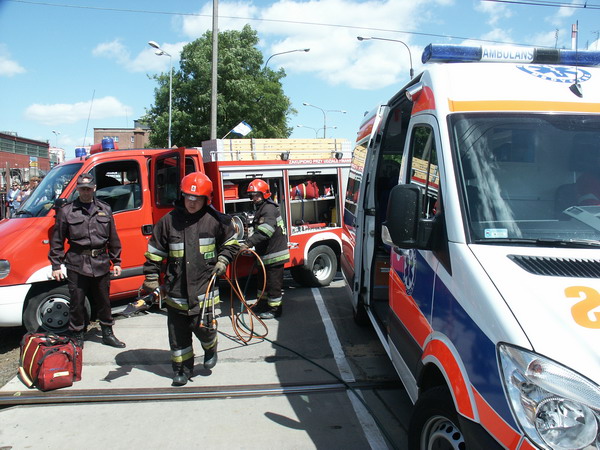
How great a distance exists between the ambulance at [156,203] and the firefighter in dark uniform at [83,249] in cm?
50

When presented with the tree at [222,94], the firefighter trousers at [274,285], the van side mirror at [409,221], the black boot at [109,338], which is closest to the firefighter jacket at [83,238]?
the black boot at [109,338]

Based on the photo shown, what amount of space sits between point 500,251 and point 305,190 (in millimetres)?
5854

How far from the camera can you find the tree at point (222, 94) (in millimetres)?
22469

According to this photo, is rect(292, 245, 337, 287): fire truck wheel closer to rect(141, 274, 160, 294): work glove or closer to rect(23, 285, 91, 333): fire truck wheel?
rect(23, 285, 91, 333): fire truck wheel

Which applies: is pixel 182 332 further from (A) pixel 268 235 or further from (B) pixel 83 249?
(A) pixel 268 235

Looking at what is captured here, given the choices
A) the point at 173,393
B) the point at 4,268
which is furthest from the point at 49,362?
the point at 4,268

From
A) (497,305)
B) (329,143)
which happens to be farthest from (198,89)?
(497,305)

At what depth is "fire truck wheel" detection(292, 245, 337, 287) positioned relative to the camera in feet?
26.4

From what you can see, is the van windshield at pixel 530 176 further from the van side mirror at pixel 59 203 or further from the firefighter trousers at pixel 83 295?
the van side mirror at pixel 59 203

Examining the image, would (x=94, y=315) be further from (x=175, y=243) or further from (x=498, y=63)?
(x=498, y=63)

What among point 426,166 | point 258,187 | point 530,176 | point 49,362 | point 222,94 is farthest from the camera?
point 222,94

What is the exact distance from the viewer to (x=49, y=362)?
433cm

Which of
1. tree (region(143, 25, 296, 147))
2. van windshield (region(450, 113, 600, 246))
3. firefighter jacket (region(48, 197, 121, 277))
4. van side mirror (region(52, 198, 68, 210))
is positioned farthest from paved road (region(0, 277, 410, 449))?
tree (region(143, 25, 296, 147))

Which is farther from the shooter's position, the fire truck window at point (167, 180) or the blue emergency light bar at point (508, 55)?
the fire truck window at point (167, 180)
